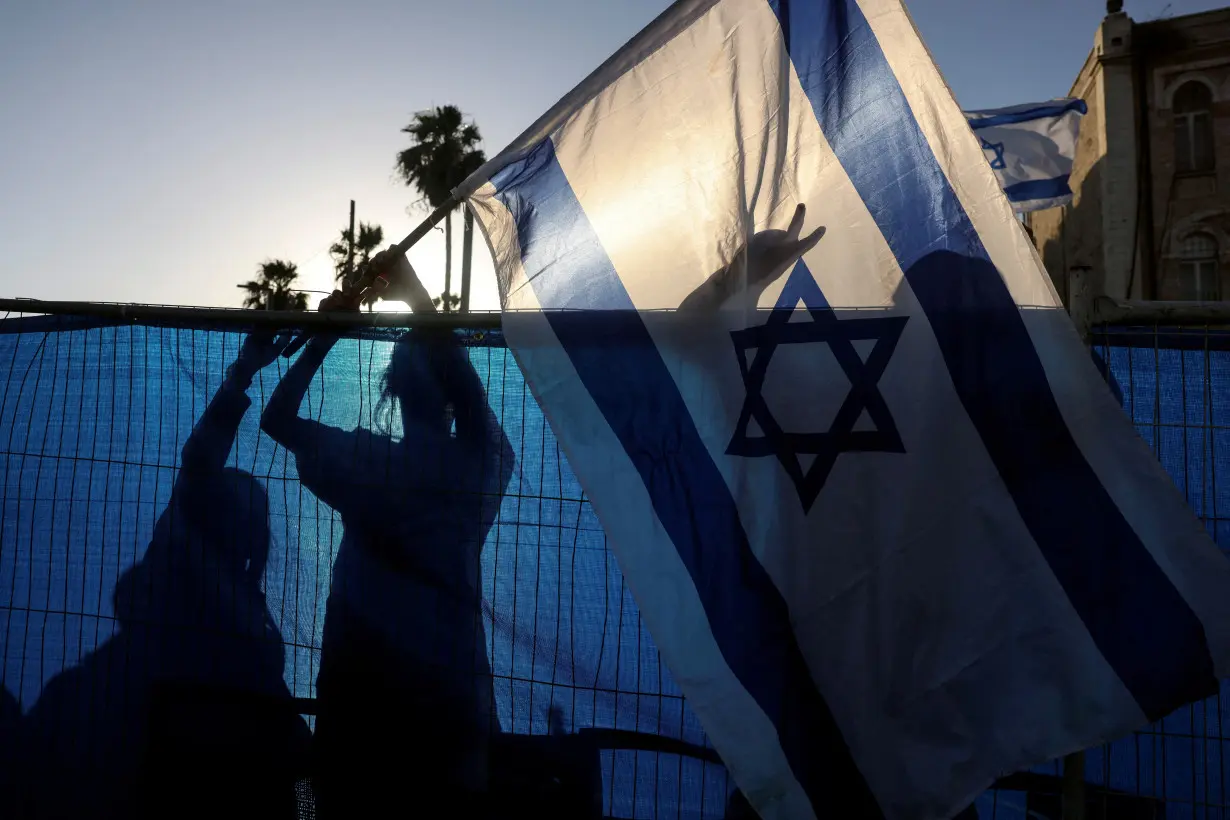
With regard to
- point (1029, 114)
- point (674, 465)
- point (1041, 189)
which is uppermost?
point (1029, 114)

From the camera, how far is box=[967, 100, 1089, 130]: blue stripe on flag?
955 centimetres

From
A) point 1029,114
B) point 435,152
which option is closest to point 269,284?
point 435,152

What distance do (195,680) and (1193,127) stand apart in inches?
785

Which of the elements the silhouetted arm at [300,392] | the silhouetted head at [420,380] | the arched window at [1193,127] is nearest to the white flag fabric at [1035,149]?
the silhouetted head at [420,380]

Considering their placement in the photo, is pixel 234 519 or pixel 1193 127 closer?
pixel 234 519

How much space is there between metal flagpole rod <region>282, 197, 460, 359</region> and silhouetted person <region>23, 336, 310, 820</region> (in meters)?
0.08

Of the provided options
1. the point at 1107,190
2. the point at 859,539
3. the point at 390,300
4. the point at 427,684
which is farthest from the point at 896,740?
the point at 1107,190

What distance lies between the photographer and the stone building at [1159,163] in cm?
1622

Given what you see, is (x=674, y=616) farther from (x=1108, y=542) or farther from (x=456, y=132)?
(x=456, y=132)

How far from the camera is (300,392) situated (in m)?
2.80

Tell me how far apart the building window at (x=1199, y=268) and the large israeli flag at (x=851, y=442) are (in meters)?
17.7

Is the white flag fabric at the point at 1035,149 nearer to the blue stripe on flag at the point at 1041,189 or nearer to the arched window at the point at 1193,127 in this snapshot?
the blue stripe on flag at the point at 1041,189

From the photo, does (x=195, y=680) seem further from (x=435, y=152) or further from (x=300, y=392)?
(x=435, y=152)

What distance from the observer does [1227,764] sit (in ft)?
7.84
